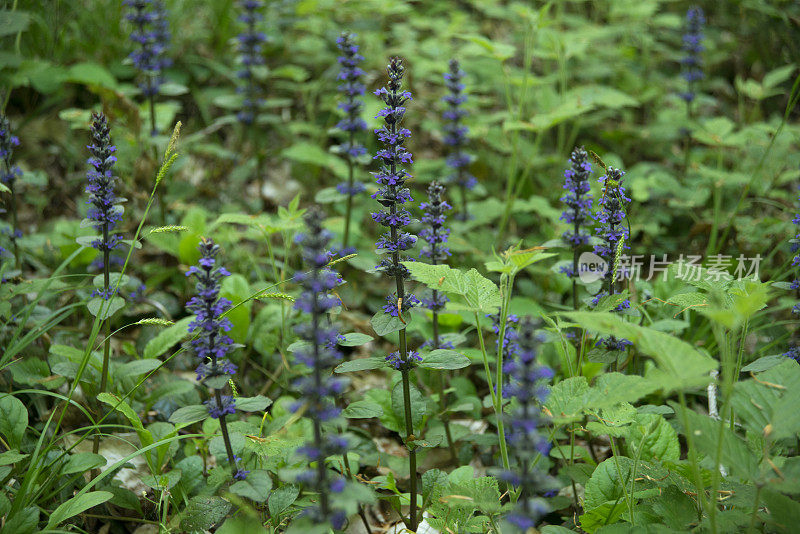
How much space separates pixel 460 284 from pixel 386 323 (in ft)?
1.30

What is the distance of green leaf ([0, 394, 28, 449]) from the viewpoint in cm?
288

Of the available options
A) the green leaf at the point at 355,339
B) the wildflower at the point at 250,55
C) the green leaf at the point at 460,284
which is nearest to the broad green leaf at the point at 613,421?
the green leaf at the point at 460,284

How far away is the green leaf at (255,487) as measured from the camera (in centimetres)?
250

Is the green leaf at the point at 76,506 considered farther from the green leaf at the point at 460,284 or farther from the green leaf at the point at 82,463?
the green leaf at the point at 460,284

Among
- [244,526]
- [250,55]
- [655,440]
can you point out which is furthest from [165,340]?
[250,55]

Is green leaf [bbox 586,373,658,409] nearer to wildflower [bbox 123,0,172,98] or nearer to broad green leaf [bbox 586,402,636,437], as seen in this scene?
broad green leaf [bbox 586,402,636,437]

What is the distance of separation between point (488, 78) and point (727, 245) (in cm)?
325

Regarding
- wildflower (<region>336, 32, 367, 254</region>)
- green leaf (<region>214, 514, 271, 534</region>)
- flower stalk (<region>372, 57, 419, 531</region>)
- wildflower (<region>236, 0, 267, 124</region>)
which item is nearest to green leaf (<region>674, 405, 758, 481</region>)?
flower stalk (<region>372, 57, 419, 531</region>)

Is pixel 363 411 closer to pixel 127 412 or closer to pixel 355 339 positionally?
pixel 355 339

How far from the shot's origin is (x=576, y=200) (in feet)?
11.2

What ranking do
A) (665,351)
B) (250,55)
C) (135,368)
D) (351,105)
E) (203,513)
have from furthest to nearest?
(250,55), (351,105), (135,368), (203,513), (665,351)

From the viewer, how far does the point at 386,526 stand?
3229 mm

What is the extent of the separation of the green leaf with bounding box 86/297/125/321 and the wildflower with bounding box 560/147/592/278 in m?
2.47

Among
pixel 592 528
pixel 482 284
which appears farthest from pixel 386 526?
pixel 482 284
